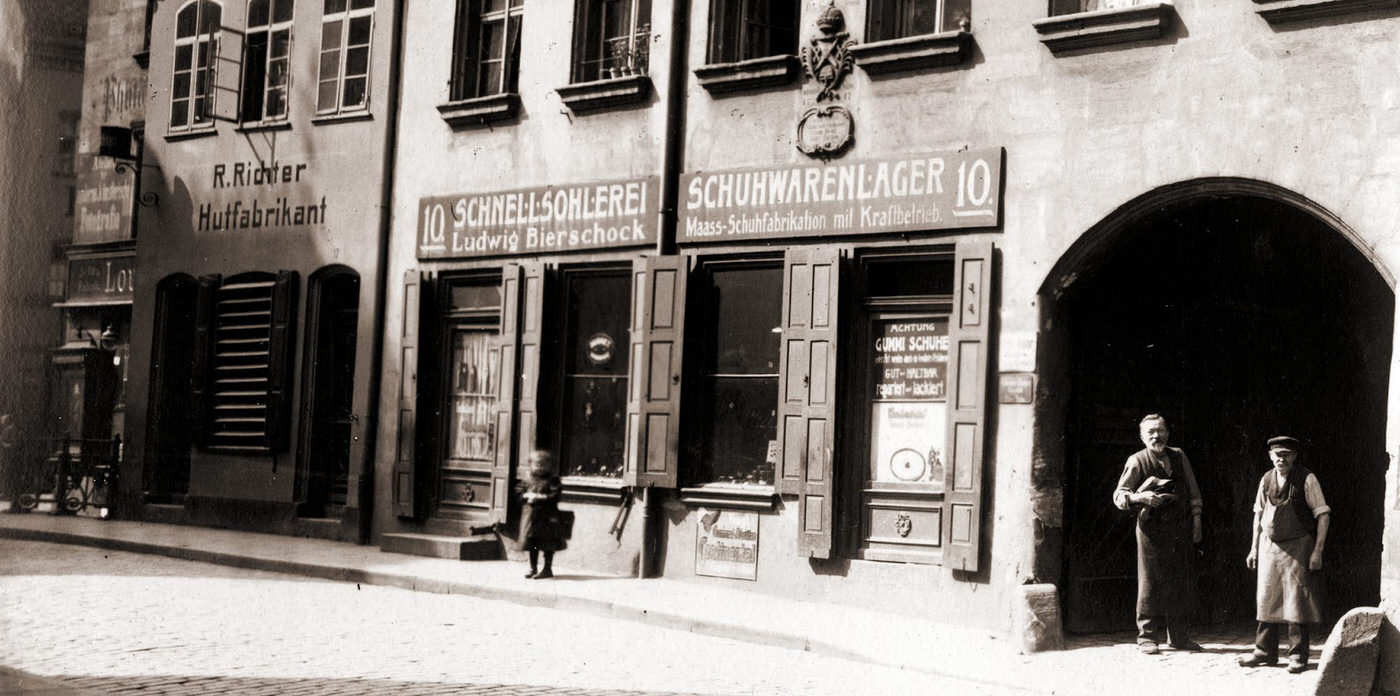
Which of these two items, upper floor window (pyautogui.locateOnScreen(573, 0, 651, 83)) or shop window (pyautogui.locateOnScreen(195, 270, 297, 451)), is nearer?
upper floor window (pyautogui.locateOnScreen(573, 0, 651, 83))

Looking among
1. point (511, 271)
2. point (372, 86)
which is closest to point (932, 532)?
point (511, 271)

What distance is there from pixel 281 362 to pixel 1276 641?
40.1 feet

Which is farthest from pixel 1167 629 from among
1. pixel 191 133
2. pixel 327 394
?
pixel 191 133

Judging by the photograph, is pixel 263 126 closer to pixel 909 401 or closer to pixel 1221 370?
pixel 909 401

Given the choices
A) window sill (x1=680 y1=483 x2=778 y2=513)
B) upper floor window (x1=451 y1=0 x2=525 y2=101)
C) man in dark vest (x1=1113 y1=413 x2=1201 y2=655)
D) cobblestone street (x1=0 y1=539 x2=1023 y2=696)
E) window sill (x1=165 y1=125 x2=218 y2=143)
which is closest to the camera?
cobblestone street (x1=0 y1=539 x2=1023 y2=696)

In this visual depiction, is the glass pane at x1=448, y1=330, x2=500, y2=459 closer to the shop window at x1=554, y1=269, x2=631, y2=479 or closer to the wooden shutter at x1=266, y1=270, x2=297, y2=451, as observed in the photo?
the shop window at x1=554, y1=269, x2=631, y2=479

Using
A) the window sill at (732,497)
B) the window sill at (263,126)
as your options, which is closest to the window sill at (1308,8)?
the window sill at (732,497)

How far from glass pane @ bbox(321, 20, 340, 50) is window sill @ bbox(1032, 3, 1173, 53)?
9.47 metres

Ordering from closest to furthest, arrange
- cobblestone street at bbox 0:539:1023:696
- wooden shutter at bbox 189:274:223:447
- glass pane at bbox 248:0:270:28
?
cobblestone street at bbox 0:539:1023:696, glass pane at bbox 248:0:270:28, wooden shutter at bbox 189:274:223:447

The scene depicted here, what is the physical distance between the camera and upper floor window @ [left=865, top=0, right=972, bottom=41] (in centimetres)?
1312

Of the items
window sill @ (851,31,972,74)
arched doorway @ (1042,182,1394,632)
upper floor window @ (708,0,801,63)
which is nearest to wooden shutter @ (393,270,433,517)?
upper floor window @ (708,0,801,63)

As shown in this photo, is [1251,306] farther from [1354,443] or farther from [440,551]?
→ [440,551]

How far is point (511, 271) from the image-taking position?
1641 cm

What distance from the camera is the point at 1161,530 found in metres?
11.4
